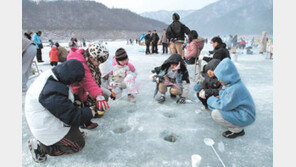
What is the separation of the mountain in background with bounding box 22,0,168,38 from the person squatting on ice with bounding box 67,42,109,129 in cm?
7841

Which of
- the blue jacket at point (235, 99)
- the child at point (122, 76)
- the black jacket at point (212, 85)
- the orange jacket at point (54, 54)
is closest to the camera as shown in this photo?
the blue jacket at point (235, 99)

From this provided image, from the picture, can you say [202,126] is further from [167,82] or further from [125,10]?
[125,10]

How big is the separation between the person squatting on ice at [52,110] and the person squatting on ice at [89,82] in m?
0.53

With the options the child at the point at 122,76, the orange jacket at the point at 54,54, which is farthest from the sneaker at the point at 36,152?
the orange jacket at the point at 54,54

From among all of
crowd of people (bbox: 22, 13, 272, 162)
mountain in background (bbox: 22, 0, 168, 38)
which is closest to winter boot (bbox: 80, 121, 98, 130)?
crowd of people (bbox: 22, 13, 272, 162)

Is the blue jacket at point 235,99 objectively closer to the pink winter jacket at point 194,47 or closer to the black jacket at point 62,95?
the black jacket at point 62,95

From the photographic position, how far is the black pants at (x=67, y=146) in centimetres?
205

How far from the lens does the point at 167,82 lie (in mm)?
3676

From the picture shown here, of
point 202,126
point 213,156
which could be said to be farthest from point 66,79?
point 202,126

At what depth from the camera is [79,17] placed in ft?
308

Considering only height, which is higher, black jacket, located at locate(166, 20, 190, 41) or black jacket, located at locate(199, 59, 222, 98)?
black jacket, located at locate(166, 20, 190, 41)

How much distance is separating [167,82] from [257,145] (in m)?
1.91

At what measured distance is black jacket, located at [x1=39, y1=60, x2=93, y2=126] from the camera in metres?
1.78

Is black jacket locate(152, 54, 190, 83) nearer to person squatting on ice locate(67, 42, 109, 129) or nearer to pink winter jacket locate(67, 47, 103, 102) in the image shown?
person squatting on ice locate(67, 42, 109, 129)
